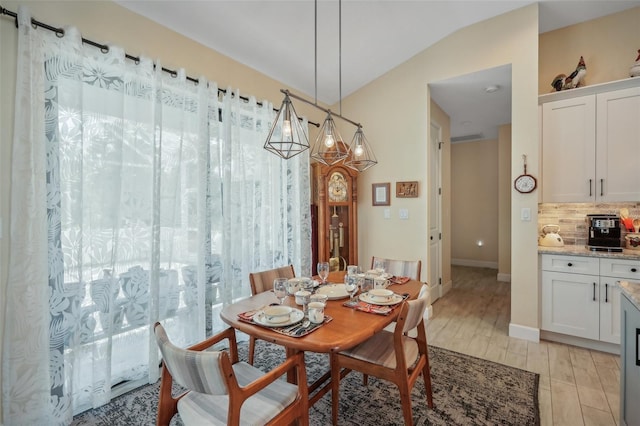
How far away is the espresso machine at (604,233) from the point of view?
109 inches

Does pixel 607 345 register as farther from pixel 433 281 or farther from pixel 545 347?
pixel 433 281

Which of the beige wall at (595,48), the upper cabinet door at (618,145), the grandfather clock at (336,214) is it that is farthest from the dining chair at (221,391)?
the beige wall at (595,48)

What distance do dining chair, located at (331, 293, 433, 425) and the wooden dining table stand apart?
0.10 metres

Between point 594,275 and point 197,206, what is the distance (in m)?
3.59

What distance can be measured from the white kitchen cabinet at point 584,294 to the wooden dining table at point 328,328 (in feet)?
6.09

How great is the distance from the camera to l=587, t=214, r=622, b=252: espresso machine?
2.78 metres

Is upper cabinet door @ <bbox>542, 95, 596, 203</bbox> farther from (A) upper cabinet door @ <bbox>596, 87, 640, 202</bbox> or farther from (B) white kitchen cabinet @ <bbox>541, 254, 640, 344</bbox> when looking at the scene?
(B) white kitchen cabinet @ <bbox>541, 254, 640, 344</bbox>

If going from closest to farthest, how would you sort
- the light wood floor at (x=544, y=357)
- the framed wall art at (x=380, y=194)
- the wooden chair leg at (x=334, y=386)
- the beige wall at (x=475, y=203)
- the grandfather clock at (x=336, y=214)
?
the wooden chair leg at (x=334, y=386) < the light wood floor at (x=544, y=357) < the grandfather clock at (x=336, y=214) < the framed wall art at (x=380, y=194) < the beige wall at (x=475, y=203)

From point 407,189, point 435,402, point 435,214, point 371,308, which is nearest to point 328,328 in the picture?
point 371,308

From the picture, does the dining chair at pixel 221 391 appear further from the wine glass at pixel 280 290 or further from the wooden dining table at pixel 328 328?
the wine glass at pixel 280 290

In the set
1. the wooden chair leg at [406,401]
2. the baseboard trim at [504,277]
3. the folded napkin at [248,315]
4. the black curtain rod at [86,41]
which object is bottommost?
the baseboard trim at [504,277]

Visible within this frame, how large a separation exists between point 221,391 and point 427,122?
11.1ft

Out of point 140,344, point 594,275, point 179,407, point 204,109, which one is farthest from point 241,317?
point 594,275

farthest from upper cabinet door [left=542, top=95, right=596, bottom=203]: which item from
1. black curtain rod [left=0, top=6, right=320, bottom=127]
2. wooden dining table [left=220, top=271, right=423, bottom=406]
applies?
black curtain rod [left=0, top=6, right=320, bottom=127]
